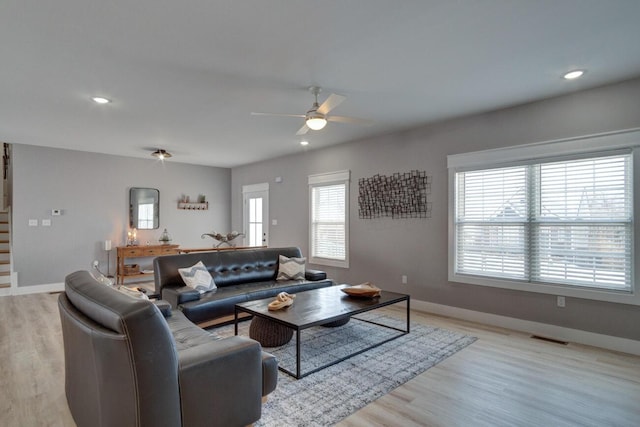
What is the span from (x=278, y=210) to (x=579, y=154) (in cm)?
509

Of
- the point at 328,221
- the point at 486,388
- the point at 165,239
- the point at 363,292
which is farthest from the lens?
the point at 165,239

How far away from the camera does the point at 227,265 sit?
456cm

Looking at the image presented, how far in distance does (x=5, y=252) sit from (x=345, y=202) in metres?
5.97

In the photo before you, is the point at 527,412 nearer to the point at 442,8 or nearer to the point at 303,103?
the point at 442,8

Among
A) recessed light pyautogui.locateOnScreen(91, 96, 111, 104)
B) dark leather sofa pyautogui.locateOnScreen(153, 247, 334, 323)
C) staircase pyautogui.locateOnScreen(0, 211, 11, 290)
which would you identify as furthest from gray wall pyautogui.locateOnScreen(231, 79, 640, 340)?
staircase pyautogui.locateOnScreen(0, 211, 11, 290)

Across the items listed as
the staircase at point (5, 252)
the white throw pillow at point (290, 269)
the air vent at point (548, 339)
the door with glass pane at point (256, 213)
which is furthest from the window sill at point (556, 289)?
the staircase at point (5, 252)

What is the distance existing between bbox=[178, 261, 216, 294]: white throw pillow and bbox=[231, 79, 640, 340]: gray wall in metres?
2.49

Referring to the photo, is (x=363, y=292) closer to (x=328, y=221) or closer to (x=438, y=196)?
(x=438, y=196)

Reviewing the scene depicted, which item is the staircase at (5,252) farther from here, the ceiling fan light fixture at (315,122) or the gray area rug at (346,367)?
the ceiling fan light fixture at (315,122)

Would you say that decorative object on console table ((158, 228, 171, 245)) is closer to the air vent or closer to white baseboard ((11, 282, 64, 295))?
white baseboard ((11, 282, 64, 295))

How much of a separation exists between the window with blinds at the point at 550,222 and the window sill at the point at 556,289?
5 centimetres

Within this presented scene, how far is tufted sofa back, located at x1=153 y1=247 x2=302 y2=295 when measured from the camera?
409 centimetres

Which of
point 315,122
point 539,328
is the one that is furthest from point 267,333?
point 539,328

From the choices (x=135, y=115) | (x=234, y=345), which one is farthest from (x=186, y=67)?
(x=234, y=345)
